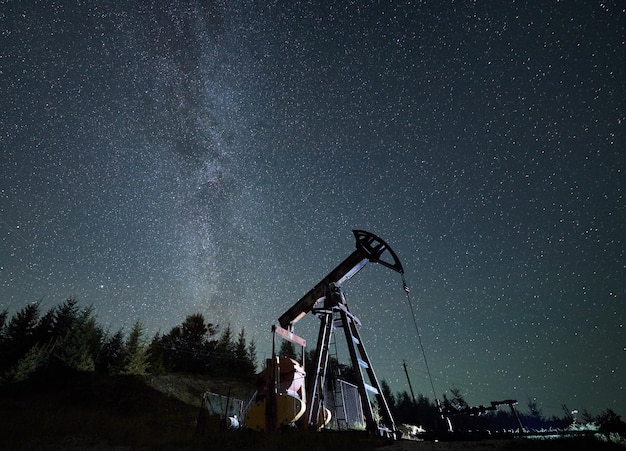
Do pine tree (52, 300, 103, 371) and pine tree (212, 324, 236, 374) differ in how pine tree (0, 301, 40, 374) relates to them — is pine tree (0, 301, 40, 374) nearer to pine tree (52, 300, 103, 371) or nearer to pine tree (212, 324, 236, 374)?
pine tree (52, 300, 103, 371)

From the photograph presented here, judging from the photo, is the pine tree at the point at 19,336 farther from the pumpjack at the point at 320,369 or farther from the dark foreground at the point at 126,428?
the pumpjack at the point at 320,369

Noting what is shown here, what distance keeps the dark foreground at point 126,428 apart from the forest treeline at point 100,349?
206cm

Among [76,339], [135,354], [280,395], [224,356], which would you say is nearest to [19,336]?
[76,339]

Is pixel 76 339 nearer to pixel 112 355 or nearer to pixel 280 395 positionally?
pixel 112 355

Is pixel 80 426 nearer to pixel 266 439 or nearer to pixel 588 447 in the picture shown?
pixel 266 439

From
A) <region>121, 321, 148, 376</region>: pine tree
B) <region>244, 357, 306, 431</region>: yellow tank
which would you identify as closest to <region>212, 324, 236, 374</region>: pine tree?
<region>121, 321, 148, 376</region>: pine tree

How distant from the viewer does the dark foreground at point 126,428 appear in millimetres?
7609

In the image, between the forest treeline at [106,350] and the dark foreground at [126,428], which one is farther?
the forest treeline at [106,350]

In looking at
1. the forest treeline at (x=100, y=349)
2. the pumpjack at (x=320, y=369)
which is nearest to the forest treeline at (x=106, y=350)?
the forest treeline at (x=100, y=349)

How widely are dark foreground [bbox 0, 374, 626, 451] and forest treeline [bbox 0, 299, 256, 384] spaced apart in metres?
2.06

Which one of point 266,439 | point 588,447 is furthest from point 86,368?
point 588,447

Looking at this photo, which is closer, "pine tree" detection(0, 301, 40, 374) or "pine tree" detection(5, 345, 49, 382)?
"pine tree" detection(5, 345, 49, 382)

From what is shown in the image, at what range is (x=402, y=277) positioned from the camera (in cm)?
1292

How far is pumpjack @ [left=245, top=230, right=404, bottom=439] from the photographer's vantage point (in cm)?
988
